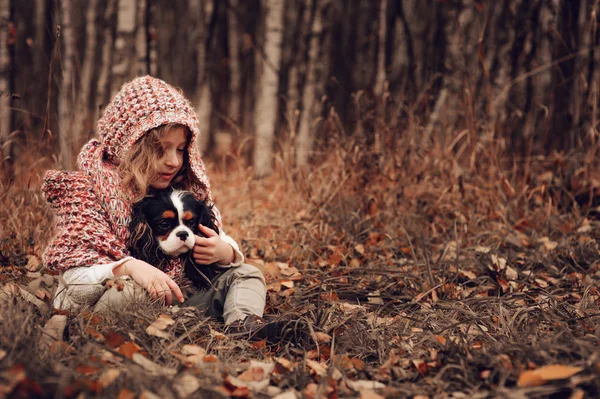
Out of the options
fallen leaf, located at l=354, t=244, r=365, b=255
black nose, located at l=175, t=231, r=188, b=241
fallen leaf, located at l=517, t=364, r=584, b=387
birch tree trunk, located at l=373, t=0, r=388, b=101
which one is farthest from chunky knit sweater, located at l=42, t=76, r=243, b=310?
birch tree trunk, located at l=373, t=0, r=388, b=101

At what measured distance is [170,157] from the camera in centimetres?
276

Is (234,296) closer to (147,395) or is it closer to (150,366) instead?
(150,366)

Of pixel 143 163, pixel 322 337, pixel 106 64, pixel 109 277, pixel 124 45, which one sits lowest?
pixel 322 337

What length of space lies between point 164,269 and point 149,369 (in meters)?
0.79

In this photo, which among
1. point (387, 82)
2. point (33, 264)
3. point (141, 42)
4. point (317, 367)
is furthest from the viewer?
point (141, 42)

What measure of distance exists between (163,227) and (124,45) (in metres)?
3.12

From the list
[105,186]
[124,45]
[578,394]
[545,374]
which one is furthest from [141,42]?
[578,394]

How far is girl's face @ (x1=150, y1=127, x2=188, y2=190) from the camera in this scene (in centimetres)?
275

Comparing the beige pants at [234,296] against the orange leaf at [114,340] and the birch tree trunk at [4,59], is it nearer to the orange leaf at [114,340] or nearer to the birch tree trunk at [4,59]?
the orange leaf at [114,340]

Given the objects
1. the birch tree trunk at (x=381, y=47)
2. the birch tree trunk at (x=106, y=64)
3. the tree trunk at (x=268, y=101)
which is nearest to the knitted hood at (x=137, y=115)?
the tree trunk at (x=268, y=101)

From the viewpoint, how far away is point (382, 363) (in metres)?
2.35

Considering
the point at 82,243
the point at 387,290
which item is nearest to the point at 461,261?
the point at 387,290

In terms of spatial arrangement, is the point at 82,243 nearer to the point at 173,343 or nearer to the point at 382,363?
the point at 173,343

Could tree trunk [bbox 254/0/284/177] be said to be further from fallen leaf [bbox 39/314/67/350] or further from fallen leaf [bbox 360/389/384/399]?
fallen leaf [bbox 360/389/384/399]
